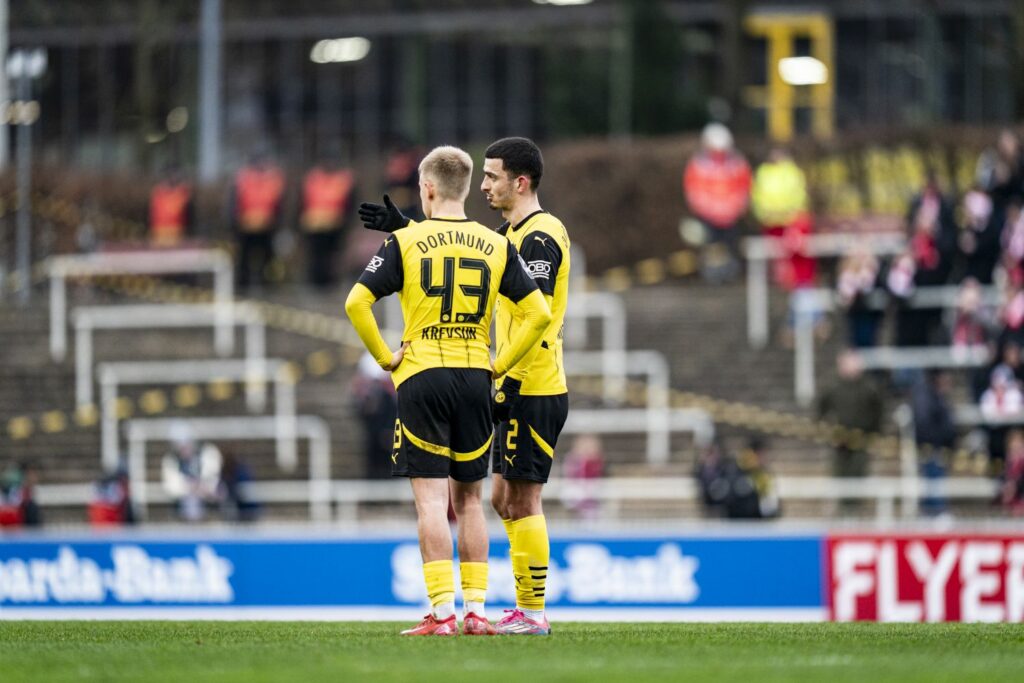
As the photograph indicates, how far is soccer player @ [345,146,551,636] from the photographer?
35.8 ft

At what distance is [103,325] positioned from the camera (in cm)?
2816

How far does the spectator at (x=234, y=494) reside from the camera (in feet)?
78.3

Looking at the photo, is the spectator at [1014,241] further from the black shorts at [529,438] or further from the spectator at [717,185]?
the black shorts at [529,438]

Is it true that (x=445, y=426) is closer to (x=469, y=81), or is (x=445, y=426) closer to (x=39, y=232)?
(x=39, y=232)

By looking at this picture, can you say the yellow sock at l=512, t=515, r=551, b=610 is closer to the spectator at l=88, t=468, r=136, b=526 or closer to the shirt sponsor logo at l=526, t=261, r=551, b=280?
the shirt sponsor logo at l=526, t=261, r=551, b=280

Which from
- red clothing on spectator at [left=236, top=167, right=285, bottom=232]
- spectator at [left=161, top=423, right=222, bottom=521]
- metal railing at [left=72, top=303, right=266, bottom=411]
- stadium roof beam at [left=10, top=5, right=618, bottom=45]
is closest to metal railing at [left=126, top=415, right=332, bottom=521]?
spectator at [left=161, top=423, right=222, bottom=521]

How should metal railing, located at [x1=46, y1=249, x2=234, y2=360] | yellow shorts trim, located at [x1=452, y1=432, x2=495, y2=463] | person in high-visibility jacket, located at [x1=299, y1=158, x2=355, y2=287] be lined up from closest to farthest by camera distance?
yellow shorts trim, located at [x1=452, y1=432, x2=495, y2=463]
metal railing, located at [x1=46, y1=249, x2=234, y2=360]
person in high-visibility jacket, located at [x1=299, y1=158, x2=355, y2=287]

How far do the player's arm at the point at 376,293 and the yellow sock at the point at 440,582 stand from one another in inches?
39.5

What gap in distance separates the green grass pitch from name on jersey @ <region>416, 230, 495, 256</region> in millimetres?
1931

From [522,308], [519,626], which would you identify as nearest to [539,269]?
[522,308]

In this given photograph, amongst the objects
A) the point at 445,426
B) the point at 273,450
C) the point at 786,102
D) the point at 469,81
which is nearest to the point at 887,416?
the point at 273,450

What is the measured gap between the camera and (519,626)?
11.4 meters

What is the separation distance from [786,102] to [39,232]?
1745cm

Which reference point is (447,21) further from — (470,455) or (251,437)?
(470,455)
